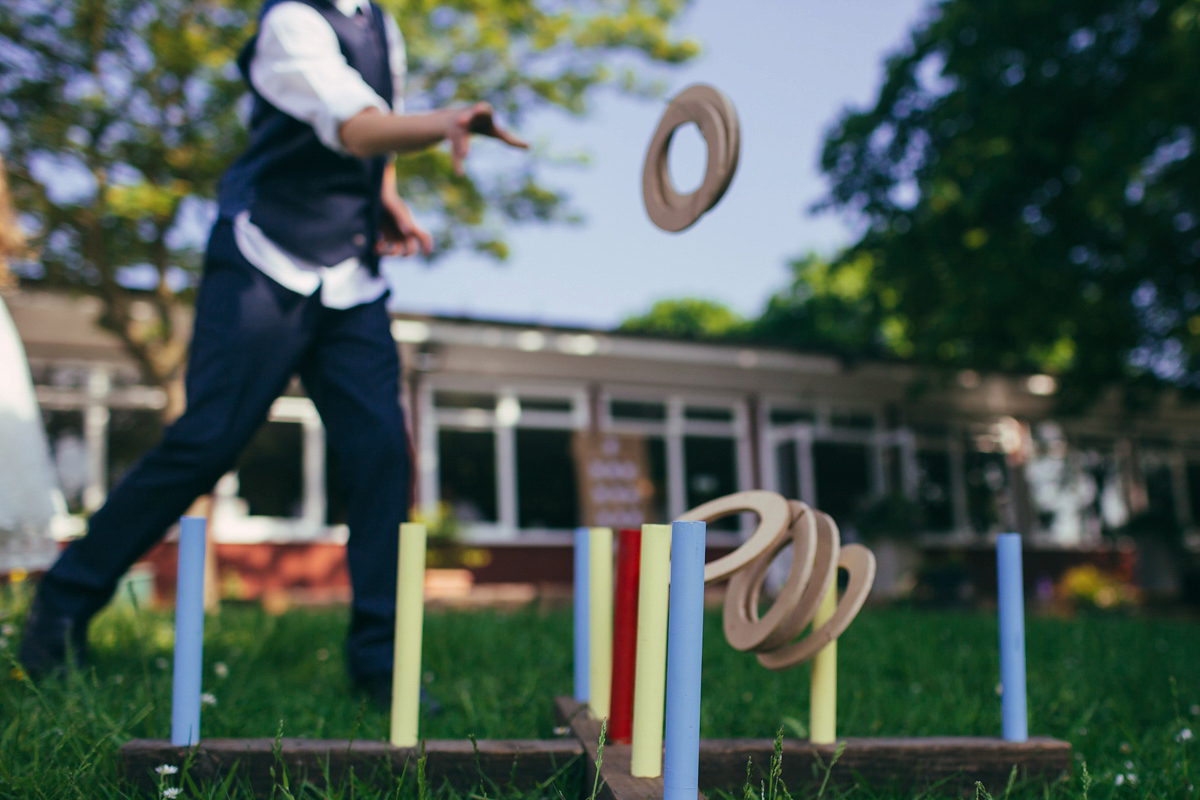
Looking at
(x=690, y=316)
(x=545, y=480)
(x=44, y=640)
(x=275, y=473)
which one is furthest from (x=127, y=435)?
(x=690, y=316)

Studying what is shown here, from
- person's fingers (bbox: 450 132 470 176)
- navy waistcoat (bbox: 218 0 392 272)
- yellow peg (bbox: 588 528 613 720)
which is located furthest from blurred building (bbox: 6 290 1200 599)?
yellow peg (bbox: 588 528 613 720)

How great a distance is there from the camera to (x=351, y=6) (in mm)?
2104

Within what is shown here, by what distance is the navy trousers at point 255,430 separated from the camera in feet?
6.18

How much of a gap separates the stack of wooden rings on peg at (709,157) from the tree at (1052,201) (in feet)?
Result: 24.0

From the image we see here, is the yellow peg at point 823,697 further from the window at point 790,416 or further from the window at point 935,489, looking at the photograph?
the window at point 935,489

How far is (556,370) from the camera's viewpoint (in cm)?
1171

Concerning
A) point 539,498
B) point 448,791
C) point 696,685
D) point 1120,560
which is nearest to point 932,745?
point 696,685

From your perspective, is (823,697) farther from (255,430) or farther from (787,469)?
(787,469)

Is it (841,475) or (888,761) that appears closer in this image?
(888,761)

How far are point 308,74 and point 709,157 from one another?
0.87 meters

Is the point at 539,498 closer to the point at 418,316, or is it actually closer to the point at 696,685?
the point at 418,316

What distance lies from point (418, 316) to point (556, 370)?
203cm

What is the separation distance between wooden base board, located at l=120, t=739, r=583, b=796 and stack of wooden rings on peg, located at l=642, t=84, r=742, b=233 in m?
0.92

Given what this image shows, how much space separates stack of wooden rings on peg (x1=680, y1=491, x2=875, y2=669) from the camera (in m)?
1.38
